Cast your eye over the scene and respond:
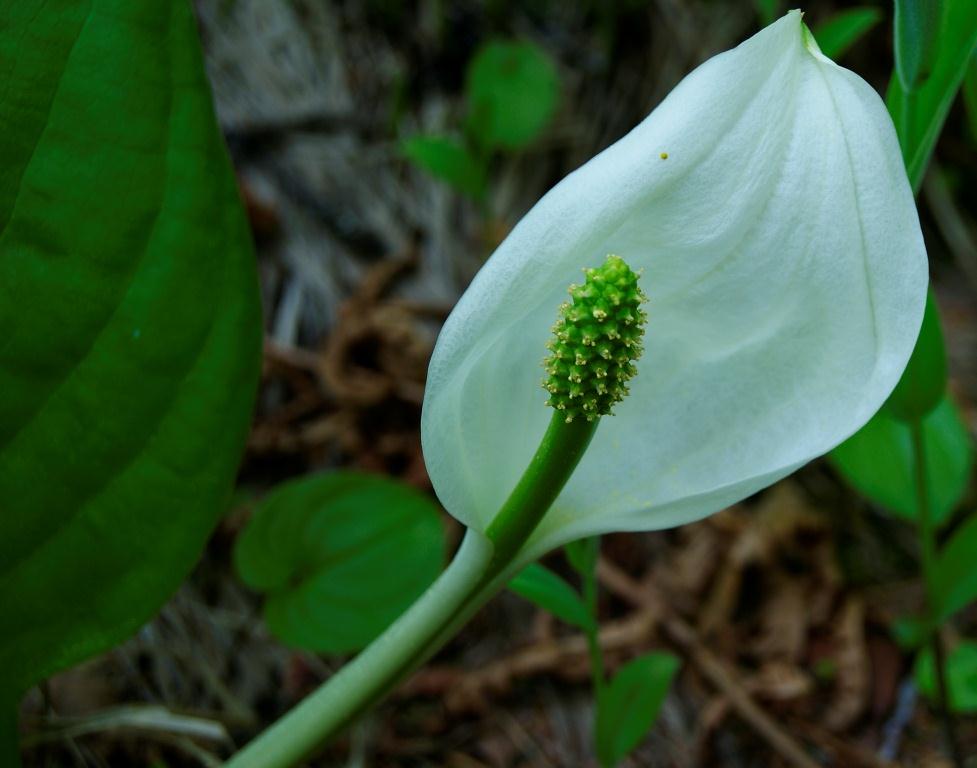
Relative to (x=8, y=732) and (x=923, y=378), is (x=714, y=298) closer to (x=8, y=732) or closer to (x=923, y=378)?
(x=923, y=378)

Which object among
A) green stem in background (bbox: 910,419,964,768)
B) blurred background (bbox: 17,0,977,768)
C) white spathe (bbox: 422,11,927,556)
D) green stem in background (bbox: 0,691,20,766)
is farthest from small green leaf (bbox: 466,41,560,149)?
green stem in background (bbox: 0,691,20,766)

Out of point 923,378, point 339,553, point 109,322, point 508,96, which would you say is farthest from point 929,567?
point 508,96

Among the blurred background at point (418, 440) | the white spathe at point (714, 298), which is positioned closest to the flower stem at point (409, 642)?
the white spathe at point (714, 298)

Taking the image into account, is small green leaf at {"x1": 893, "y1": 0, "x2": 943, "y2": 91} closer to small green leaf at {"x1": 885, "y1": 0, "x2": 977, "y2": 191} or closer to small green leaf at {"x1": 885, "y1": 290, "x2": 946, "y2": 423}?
small green leaf at {"x1": 885, "y1": 0, "x2": 977, "y2": 191}

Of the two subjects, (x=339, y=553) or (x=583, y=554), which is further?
(x=339, y=553)

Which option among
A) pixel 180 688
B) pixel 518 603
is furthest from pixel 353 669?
pixel 518 603

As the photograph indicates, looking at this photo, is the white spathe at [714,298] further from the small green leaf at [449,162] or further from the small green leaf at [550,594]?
the small green leaf at [449,162]

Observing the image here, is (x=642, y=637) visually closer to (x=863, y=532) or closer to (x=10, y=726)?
(x=863, y=532)
